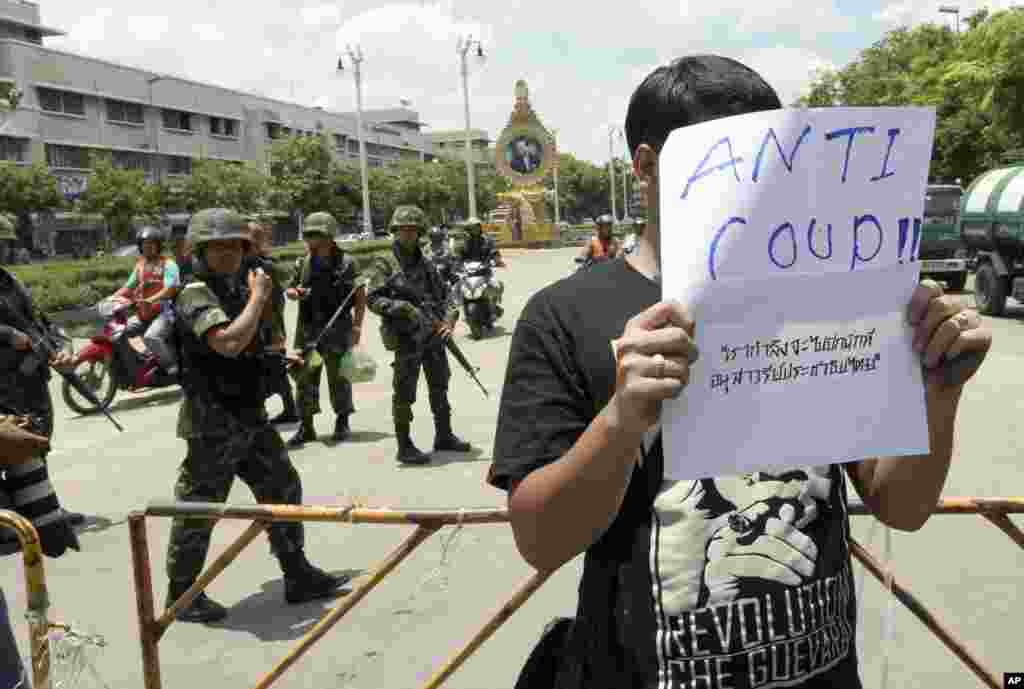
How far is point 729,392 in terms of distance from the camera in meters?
1.23

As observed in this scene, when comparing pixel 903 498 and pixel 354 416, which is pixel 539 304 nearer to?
pixel 903 498

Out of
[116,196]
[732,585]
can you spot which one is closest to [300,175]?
[116,196]

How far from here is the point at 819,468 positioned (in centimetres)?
142

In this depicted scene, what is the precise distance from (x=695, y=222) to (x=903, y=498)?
632mm

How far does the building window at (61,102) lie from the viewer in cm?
→ 5206

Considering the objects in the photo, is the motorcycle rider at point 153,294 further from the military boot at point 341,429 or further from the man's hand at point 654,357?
the man's hand at point 654,357

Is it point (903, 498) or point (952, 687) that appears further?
point (952, 687)

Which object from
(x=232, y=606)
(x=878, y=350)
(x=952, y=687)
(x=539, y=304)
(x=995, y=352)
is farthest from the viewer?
(x=995, y=352)

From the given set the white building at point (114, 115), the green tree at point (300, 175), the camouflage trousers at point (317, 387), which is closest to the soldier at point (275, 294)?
the camouflage trousers at point (317, 387)

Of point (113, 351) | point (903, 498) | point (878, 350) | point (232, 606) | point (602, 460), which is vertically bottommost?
point (232, 606)

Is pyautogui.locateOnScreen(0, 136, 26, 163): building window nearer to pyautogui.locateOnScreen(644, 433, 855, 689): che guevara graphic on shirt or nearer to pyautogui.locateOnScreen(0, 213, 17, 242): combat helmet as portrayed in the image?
pyautogui.locateOnScreen(0, 213, 17, 242): combat helmet

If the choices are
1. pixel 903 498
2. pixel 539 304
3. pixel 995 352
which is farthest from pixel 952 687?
pixel 995 352

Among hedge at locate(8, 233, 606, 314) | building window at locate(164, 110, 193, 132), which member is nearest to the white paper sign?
hedge at locate(8, 233, 606, 314)

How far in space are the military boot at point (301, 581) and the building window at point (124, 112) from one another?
60267mm
